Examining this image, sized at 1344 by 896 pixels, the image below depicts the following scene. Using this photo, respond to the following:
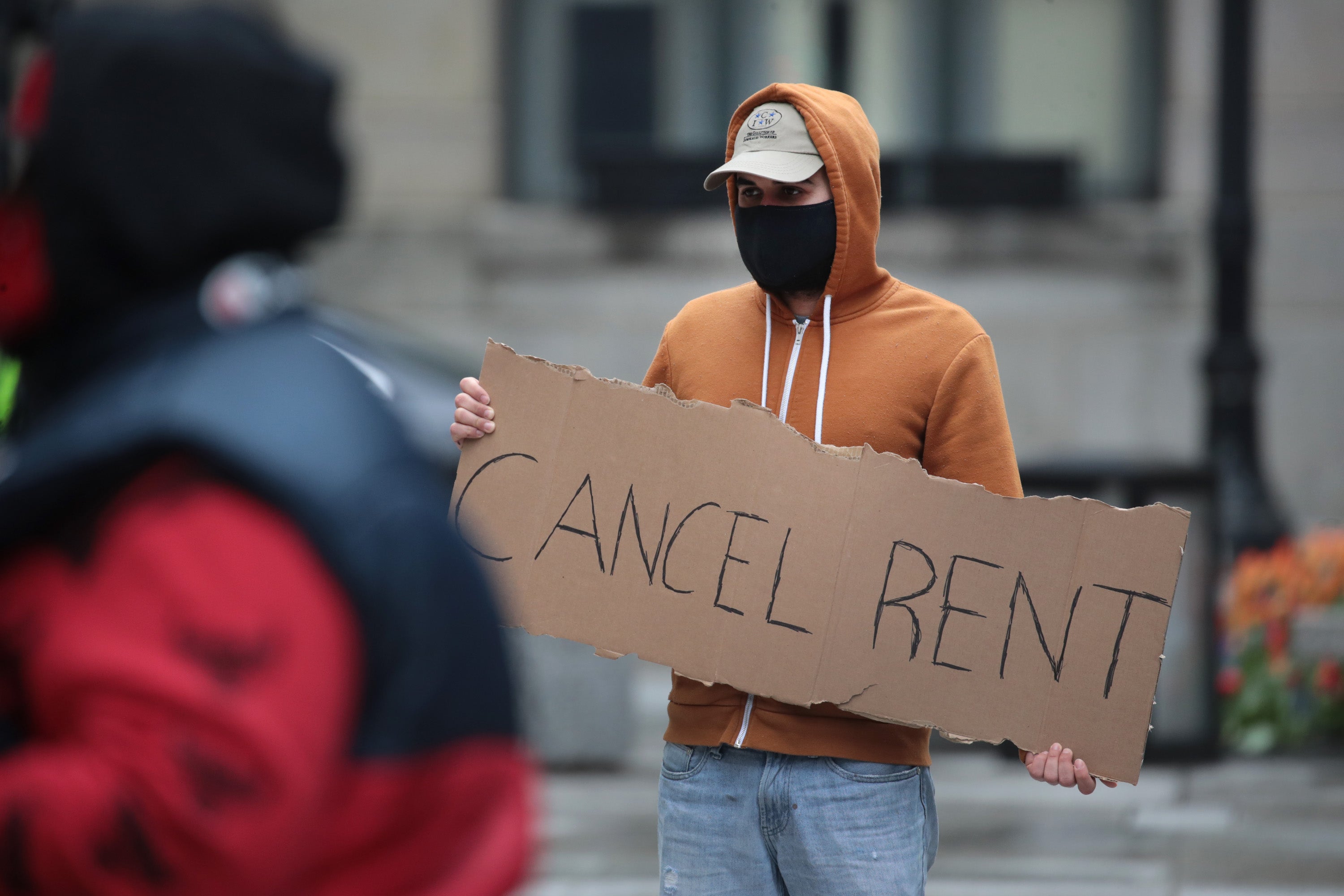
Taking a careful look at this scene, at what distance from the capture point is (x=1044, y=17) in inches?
512

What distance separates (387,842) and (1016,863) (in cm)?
503

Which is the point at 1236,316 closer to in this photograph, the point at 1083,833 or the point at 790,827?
the point at 1083,833

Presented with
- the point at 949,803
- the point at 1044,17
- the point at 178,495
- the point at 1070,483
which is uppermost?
the point at 1044,17

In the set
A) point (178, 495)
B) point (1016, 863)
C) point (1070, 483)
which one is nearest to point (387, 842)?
point (178, 495)

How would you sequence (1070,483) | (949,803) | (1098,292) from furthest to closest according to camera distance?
1. (1098,292)
2. (1070,483)
3. (949,803)

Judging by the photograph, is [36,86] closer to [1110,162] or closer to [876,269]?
[876,269]

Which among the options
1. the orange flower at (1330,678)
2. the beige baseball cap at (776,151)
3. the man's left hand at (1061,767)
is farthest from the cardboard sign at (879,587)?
the orange flower at (1330,678)

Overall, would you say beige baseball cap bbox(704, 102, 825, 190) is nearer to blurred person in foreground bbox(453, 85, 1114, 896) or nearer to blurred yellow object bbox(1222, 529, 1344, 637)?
blurred person in foreground bbox(453, 85, 1114, 896)

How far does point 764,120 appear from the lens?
2.85m

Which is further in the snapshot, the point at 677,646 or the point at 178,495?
the point at 677,646

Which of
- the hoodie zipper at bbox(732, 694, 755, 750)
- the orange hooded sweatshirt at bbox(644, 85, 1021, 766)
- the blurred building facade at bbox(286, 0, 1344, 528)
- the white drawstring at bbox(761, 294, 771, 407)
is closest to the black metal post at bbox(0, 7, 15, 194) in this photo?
the orange hooded sweatshirt at bbox(644, 85, 1021, 766)

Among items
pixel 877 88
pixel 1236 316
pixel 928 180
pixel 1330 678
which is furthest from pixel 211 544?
pixel 877 88

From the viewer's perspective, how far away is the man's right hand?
2.89 meters

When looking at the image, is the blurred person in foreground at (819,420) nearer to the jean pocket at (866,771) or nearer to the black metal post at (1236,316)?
the jean pocket at (866,771)
